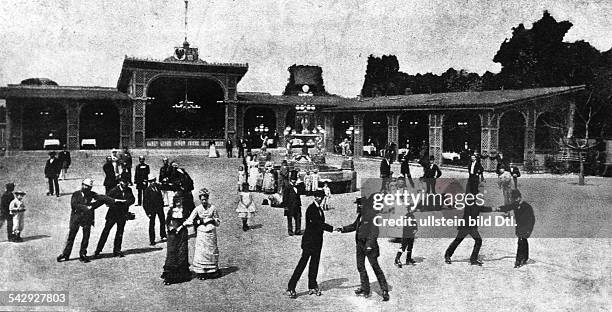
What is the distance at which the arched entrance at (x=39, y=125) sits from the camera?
34.8 m

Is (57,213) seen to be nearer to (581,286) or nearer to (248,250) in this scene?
(248,250)

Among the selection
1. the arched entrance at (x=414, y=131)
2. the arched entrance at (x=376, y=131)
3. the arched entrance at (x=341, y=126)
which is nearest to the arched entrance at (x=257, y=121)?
the arched entrance at (x=341, y=126)

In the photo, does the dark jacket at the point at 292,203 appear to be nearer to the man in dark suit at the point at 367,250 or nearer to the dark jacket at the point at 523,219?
the man in dark suit at the point at 367,250

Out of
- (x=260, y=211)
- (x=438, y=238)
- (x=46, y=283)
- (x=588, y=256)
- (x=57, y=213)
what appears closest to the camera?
(x=46, y=283)

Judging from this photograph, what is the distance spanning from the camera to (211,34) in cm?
2592

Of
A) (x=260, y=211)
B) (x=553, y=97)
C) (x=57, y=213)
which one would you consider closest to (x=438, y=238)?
(x=260, y=211)

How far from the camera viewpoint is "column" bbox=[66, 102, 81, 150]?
111ft

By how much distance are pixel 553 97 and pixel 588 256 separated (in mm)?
18064

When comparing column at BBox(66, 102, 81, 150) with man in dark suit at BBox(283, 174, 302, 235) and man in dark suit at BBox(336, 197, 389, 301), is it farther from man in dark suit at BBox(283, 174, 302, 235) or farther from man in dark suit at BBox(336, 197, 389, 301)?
man in dark suit at BBox(336, 197, 389, 301)

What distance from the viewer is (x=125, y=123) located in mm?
35375

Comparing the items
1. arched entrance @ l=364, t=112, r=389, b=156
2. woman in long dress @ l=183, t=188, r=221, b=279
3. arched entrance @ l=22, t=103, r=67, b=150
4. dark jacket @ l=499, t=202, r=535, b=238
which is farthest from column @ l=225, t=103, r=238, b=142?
dark jacket @ l=499, t=202, r=535, b=238

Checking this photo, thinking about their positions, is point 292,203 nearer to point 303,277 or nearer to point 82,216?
point 303,277

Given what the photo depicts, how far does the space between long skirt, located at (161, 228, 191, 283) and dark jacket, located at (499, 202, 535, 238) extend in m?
5.78

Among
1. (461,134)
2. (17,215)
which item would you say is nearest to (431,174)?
(17,215)
